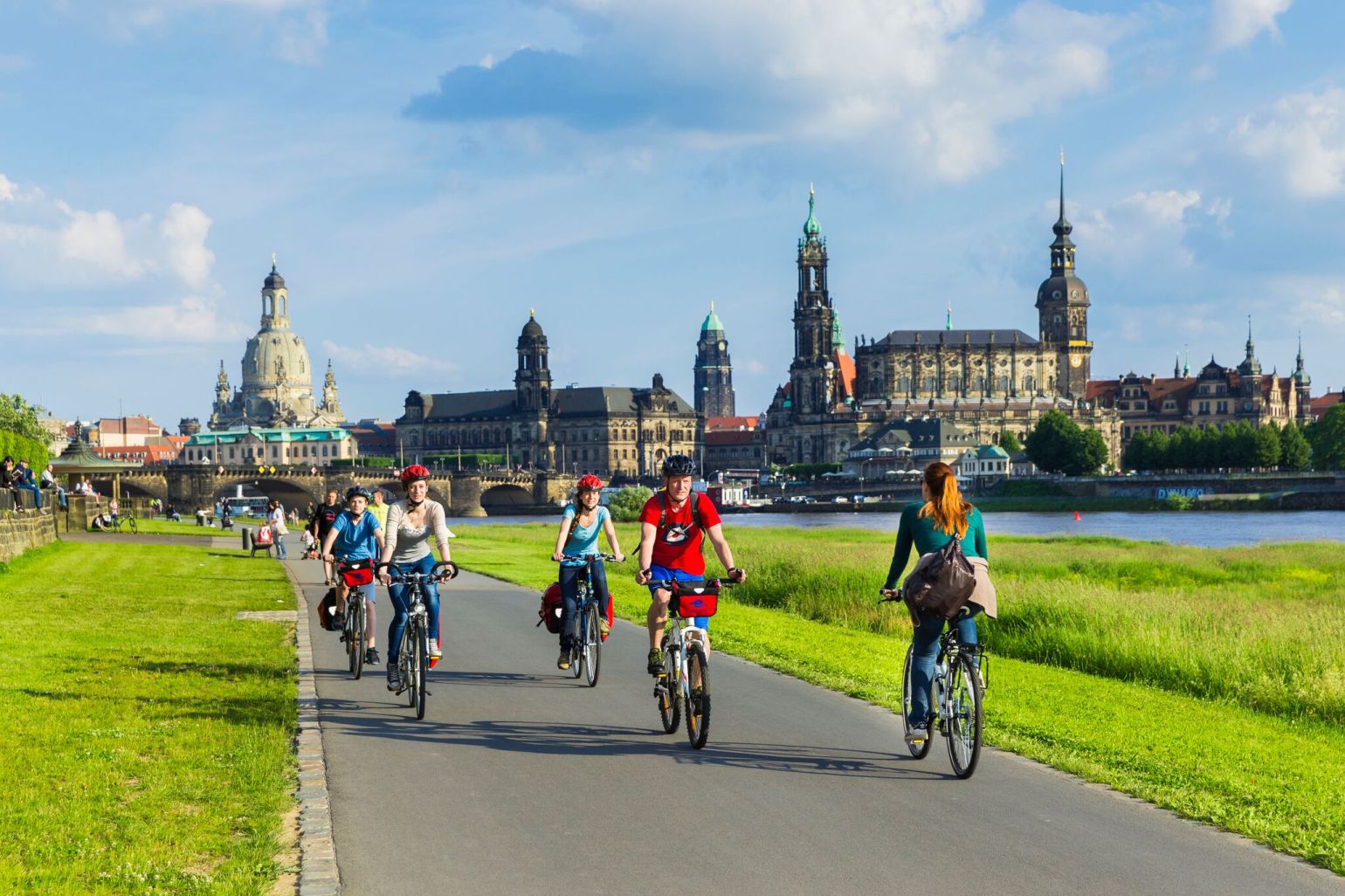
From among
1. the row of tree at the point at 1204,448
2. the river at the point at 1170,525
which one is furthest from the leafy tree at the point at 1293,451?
the river at the point at 1170,525

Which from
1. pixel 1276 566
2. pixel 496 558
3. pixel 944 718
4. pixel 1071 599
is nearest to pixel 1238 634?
pixel 1071 599

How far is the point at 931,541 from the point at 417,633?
4.54m

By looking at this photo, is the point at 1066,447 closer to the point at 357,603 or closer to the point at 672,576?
the point at 357,603

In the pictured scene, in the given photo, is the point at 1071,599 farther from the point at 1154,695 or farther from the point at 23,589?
the point at 23,589

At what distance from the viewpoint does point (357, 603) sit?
14.8 metres

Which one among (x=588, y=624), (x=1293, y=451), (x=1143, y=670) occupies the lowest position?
(x=1143, y=670)

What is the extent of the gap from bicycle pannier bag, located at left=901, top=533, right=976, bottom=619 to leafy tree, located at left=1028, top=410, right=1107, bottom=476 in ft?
486

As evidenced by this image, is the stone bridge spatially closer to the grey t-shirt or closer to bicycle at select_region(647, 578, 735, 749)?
the grey t-shirt

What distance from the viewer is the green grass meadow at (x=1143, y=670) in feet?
32.0

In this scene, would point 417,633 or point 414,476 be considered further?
point 414,476

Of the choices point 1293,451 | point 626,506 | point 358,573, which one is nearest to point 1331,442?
point 1293,451

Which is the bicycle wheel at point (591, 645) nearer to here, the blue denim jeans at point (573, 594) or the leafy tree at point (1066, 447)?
the blue denim jeans at point (573, 594)

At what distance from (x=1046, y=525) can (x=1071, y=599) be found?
80659 millimetres

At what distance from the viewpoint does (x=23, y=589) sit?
24328mm
